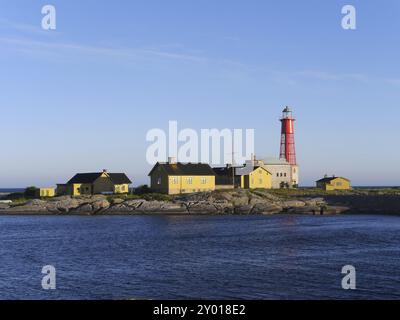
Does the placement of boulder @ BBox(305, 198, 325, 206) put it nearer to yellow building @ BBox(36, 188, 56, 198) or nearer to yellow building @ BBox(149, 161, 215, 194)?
yellow building @ BBox(149, 161, 215, 194)

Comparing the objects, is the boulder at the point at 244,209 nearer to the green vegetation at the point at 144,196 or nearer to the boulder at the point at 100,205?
the green vegetation at the point at 144,196

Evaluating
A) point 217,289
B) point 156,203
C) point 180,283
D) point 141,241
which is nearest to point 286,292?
point 217,289

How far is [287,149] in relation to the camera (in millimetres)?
98812

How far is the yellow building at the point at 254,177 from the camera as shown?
88188 mm

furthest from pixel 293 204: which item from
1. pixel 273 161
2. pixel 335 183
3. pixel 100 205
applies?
pixel 100 205

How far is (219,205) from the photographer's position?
72.9m

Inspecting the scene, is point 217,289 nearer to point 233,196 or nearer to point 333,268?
point 333,268

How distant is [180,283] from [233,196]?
50.6 metres

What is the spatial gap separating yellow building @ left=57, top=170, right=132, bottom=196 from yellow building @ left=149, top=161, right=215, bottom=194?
7.75 meters

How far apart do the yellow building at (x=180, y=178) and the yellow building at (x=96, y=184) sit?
7748 millimetres

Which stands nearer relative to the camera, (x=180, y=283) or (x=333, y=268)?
(x=180, y=283)

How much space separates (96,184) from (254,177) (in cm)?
2744

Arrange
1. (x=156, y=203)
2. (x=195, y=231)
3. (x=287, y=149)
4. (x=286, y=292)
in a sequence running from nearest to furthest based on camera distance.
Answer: (x=286, y=292) → (x=195, y=231) → (x=156, y=203) → (x=287, y=149)

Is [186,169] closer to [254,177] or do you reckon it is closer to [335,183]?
[254,177]
